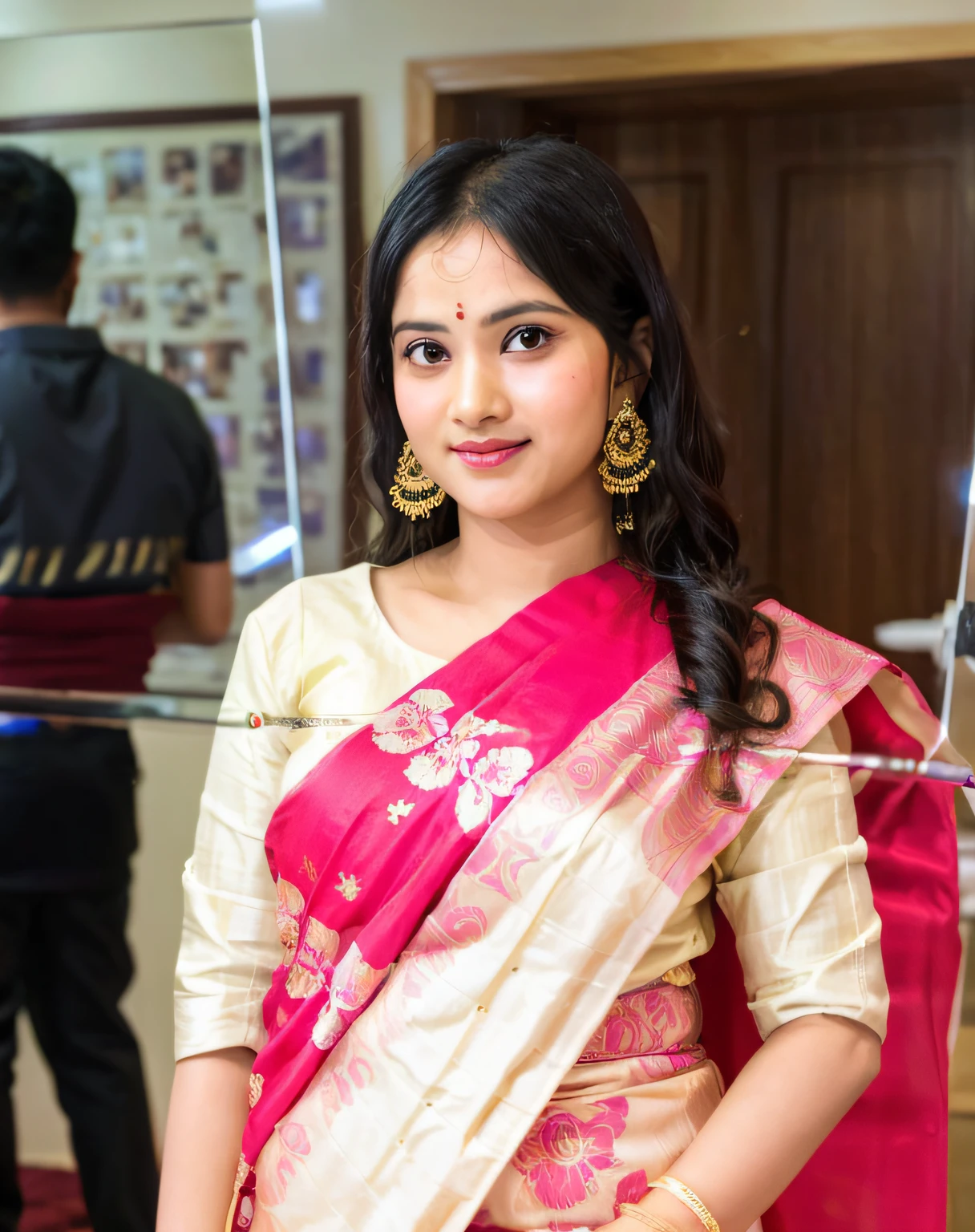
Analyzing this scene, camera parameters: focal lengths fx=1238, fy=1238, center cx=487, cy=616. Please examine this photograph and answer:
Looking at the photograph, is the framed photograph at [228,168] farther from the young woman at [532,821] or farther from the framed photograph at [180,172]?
the young woman at [532,821]

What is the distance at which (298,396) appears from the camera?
3.98 ft

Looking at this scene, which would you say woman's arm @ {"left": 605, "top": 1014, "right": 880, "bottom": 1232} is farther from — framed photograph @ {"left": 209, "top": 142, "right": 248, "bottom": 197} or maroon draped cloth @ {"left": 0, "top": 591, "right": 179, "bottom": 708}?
framed photograph @ {"left": 209, "top": 142, "right": 248, "bottom": 197}

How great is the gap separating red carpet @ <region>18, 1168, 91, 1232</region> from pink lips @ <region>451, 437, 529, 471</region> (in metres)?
0.93

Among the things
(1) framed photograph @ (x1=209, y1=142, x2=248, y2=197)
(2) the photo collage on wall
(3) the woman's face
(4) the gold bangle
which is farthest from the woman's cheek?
(4) the gold bangle

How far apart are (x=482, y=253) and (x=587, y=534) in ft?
0.85

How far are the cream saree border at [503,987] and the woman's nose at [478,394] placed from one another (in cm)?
26

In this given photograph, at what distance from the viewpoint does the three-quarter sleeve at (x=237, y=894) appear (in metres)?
1.03

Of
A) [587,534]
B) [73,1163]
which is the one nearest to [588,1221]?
[587,534]

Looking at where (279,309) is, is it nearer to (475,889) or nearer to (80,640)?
(80,640)

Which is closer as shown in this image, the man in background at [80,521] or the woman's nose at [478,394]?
the woman's nose at [478,394]

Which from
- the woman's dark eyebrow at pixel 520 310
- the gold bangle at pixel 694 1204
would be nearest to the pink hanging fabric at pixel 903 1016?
the gold bangle at pixel 694 1204

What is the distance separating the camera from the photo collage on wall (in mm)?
1197

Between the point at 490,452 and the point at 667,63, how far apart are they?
43 centimetres

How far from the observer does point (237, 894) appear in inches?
41.1
